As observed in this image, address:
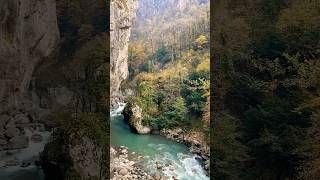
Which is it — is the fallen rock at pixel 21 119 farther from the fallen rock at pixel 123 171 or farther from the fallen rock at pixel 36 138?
the fallen rock at pixel 123 171

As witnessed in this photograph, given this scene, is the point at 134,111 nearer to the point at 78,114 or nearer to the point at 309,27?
the point at 78,114

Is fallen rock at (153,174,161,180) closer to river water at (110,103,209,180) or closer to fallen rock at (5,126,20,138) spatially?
river water at (110,103,209,180)

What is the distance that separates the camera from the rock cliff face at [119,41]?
13070 millimetres

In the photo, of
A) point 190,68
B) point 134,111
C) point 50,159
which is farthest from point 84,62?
point 190,68

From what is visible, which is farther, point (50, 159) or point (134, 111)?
point (134, 111)

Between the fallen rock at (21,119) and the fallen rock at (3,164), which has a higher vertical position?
the fallen rock at (21,119)

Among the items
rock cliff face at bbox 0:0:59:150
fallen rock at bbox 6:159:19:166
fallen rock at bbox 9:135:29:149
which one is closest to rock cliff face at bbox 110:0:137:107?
rock cliff face at bbox 0:0:59:150

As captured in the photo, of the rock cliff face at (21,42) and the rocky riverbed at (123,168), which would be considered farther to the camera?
the rocky riverbed at (123,168)

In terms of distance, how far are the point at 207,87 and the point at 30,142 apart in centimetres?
567

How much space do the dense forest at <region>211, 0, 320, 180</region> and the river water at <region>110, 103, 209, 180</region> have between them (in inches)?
44.2

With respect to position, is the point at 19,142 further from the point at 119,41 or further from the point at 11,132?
the point at 119,41

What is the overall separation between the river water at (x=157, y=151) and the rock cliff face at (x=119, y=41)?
107 centimetres

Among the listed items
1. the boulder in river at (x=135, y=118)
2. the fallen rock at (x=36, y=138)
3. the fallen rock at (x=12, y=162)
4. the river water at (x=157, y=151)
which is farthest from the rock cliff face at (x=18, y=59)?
the boulder in river at (x=135, y=118)

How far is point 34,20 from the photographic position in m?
8.91
